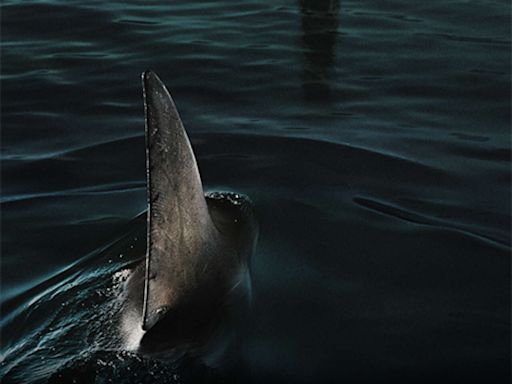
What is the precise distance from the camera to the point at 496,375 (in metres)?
3.18

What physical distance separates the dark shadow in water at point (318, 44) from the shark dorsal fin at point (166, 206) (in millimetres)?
3360

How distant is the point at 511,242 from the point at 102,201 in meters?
2.03

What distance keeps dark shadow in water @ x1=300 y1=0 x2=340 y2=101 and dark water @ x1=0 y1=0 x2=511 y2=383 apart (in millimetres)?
24

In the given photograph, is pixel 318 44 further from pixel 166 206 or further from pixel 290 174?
pixel 166 206

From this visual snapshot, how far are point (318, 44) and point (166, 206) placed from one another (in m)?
4.60

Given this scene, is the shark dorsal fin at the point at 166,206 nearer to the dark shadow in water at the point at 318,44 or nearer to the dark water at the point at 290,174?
the dark water at the point at 290,174

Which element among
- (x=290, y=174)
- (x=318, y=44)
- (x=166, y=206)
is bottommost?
(x=290, y=174)

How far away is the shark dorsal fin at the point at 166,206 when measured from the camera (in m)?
2.88

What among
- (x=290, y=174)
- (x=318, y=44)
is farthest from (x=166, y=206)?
(x=318, y=44)

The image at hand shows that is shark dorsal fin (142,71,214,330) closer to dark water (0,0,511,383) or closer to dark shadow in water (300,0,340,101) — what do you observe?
dark water (0,0,511,383)

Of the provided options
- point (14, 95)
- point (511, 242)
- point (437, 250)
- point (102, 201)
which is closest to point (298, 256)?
point (437, 250)

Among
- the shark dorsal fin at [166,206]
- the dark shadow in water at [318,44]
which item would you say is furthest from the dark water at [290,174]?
the shark dorsal fin at [166,206]

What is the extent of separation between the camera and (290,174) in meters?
4.91

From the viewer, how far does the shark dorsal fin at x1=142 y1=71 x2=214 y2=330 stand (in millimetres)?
2883
